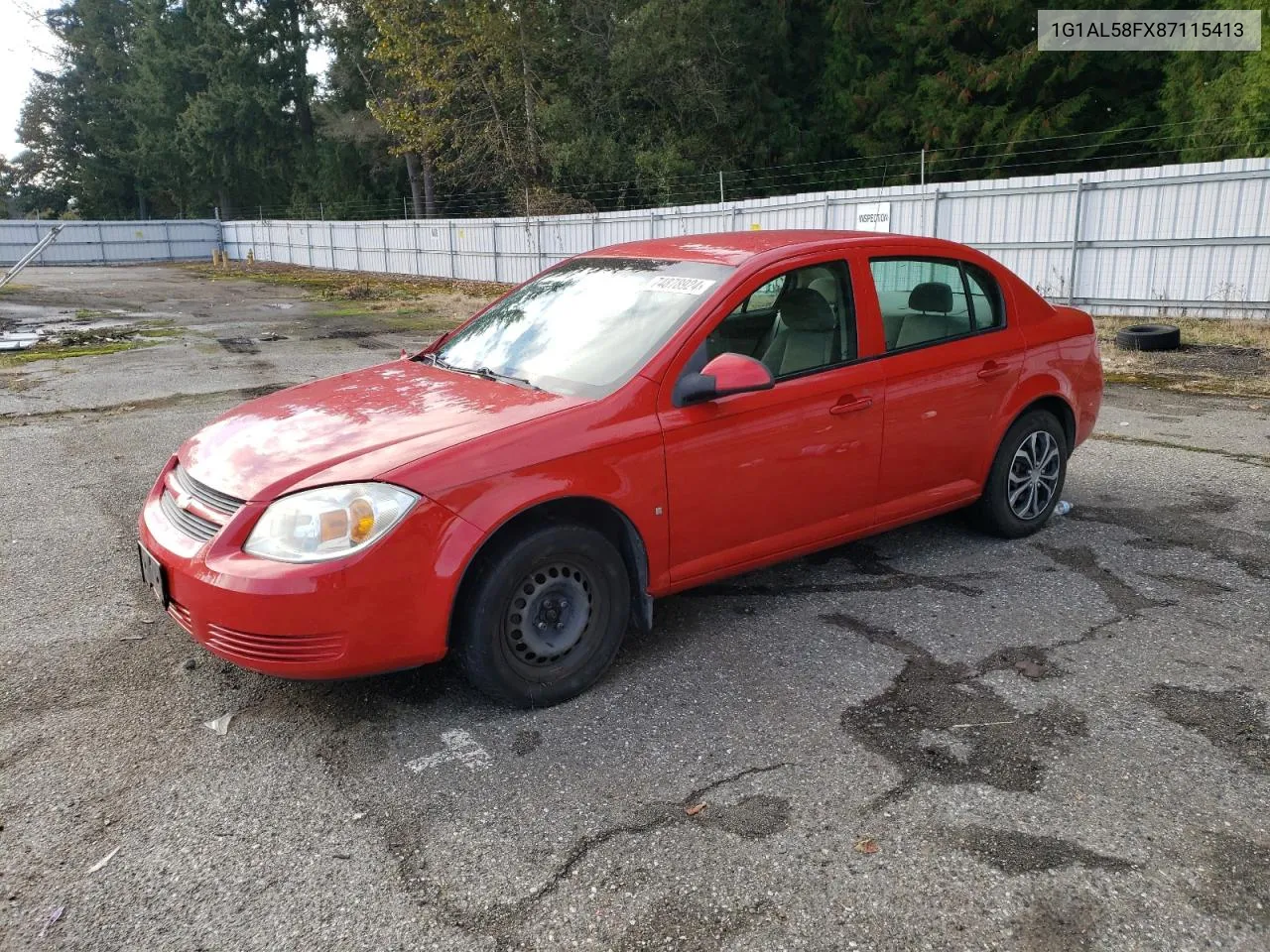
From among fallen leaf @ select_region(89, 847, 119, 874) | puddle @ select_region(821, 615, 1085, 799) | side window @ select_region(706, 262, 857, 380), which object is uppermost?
side window @ select_region(706, 262, 857, 380)

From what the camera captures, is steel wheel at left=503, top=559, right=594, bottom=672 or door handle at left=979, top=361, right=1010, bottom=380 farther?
door handle at left=979, top=361, right=1010, bottom=380

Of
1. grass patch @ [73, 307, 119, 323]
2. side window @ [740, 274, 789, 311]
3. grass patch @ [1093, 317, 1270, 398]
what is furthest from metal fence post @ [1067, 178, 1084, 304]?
grass patch @ [73, 307, 119, 323]

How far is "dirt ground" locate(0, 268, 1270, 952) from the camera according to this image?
2.57m

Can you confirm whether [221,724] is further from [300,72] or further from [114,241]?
[300,72]

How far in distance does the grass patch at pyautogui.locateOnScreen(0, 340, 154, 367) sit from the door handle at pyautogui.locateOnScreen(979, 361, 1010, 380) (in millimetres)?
12727

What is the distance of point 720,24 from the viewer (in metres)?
32.9

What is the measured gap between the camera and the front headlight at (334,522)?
10.6 feet

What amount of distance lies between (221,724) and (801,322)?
2835mm

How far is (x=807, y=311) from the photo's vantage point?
14.6 feet

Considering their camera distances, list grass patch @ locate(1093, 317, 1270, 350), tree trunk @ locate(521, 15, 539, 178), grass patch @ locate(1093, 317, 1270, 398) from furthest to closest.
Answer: tree trunk @ locate(521, 15, 539, 178) < grass patch @ locate(1093, 317, 1270, 350) < grass patch @ locate(1093, 317, 1270, 398)

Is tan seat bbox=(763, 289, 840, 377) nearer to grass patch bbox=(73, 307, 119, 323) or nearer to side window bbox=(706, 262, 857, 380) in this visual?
side window bbox=(706, 262, 857, 380)

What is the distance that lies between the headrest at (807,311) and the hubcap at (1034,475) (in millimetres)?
1431

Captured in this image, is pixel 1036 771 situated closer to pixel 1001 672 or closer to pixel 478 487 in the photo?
pixel 1001 672

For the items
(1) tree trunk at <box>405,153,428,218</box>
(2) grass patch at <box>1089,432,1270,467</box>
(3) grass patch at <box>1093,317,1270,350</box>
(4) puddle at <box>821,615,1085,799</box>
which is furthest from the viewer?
(1) tree trunk at <box>405,153,428,218</box>
